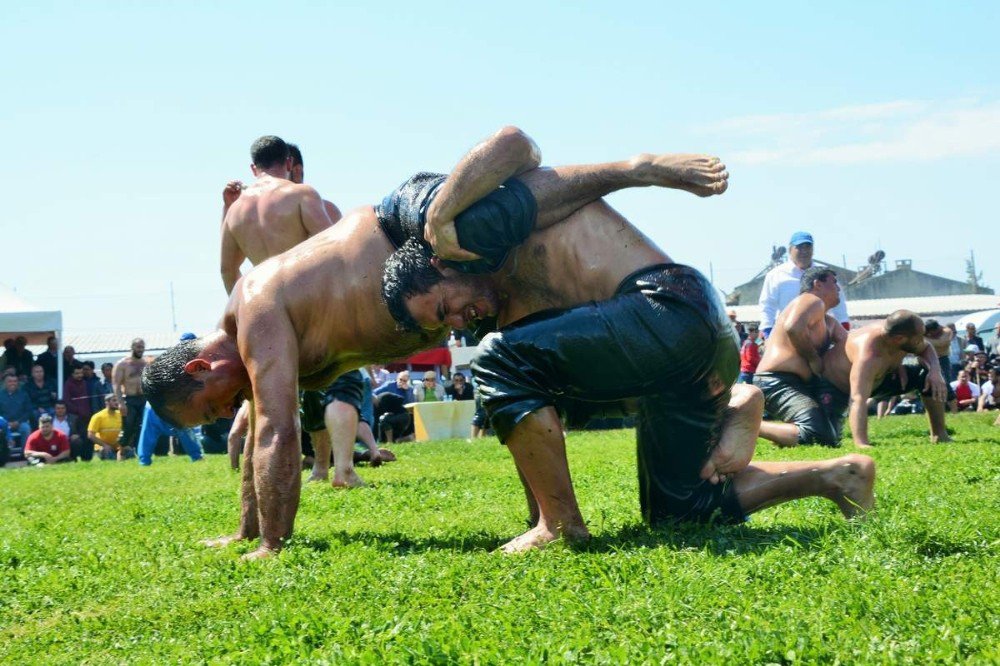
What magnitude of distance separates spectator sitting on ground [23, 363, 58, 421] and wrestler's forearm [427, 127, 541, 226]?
17642 mm

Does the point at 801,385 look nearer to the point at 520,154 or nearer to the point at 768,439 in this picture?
the point at 768,439

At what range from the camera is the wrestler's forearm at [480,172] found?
434cm

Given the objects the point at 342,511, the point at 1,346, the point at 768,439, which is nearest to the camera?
the point at 342,511

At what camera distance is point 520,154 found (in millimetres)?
4414

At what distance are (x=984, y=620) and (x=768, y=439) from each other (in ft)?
26.5

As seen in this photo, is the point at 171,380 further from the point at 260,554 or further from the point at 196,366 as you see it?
the point at 260,554

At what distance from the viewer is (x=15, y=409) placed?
1972cm

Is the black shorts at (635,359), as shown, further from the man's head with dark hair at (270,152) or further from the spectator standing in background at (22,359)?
the spectator standing in background at (22,359)

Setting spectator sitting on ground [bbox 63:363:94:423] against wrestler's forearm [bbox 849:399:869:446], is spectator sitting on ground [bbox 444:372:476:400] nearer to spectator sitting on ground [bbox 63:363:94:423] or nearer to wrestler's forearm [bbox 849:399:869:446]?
spectator sitting on ground [bbox 63:363:94:423]

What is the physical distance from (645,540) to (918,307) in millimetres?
39640

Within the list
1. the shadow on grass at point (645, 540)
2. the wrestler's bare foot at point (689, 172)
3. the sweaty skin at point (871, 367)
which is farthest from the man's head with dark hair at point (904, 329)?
the wrestler's bare foot at point (689, 172)

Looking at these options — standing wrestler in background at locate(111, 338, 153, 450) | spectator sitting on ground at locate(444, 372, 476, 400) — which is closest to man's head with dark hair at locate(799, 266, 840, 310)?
spectator sitting on ground at locate(444, 372, 476, 400)

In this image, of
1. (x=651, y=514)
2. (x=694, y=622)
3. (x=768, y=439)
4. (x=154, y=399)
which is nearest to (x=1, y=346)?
(x=768, y=439)

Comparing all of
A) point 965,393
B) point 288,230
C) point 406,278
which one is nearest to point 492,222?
point 406,278
